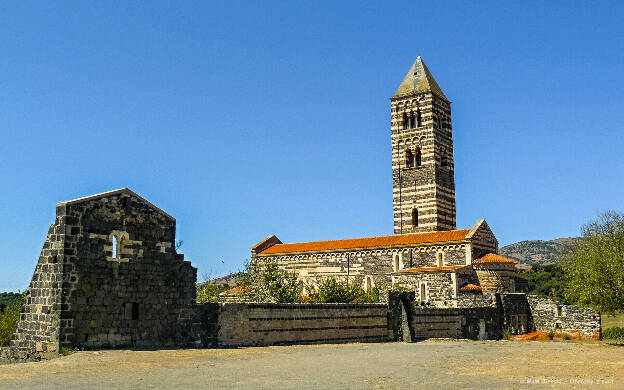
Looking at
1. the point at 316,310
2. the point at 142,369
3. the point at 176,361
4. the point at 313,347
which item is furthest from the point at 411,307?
the point at 142,369

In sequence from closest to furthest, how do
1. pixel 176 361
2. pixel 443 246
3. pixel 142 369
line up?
pixel 142 369 < pixel 176 361 < pixel 443 246

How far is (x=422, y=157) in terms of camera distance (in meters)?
58.0

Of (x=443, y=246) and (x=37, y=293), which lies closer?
(x=37, y=293)

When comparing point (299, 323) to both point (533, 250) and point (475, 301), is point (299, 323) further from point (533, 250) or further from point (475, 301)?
point (533, 250)

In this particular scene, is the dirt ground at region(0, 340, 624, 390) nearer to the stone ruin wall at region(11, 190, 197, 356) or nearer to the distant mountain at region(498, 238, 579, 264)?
the stone ruin wall at region(11, 190, 197, 356)

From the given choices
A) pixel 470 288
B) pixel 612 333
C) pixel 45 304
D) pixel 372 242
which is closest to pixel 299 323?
pixel 45 304

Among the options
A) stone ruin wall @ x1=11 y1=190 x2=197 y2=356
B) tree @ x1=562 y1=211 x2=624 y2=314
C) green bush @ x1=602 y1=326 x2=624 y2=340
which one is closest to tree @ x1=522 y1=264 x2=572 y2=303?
green bush @ x1=602 y1=326 x2=624 y2=340

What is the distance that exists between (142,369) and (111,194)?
21.0 ft

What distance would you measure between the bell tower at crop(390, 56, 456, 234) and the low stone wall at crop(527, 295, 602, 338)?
1844 cm

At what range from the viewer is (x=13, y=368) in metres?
14.0

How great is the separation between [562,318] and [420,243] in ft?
43.1

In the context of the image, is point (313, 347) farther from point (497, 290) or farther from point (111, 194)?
point (497, 290)

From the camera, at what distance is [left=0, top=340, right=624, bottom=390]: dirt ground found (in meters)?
11.6

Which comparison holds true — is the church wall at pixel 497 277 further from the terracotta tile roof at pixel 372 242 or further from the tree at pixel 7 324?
the tree at pixel 7 324
